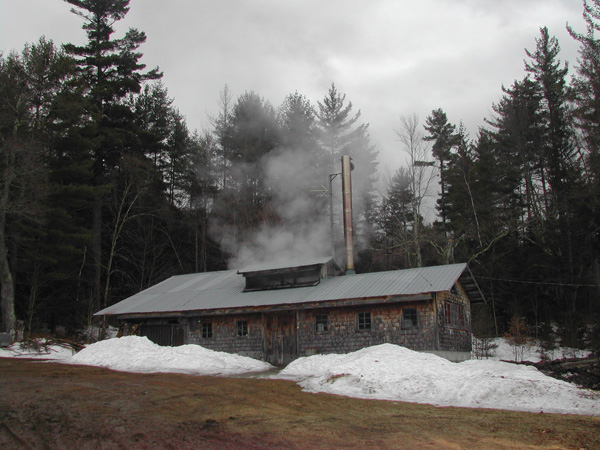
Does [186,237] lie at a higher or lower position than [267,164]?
lower

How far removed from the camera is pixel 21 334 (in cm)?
2127

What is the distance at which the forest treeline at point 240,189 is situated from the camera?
78.7 ft

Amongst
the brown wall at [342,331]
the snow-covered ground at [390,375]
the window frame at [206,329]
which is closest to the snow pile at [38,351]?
→ the snow-covered ground at [390,375]

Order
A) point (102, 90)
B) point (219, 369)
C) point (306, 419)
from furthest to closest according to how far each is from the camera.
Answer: point (102, 90), point (219, 369), point (306, 419)

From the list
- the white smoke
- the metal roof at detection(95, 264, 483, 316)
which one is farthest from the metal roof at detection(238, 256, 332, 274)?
the white smoke

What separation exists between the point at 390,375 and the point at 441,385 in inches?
50.6

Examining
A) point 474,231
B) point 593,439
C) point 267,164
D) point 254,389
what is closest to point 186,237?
point 267,164

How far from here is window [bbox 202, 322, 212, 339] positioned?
20.1 m

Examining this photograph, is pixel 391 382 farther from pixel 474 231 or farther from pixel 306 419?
pixel 474 231

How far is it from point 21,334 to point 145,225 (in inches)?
491

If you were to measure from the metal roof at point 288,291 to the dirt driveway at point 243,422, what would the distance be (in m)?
7.32

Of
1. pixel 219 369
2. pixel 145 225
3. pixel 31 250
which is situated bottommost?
pixel 219 369

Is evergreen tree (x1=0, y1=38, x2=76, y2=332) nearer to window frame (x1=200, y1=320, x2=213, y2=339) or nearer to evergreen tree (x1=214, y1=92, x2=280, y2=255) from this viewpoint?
window frame (x1=200, y1=320, x2=213, y2=339)

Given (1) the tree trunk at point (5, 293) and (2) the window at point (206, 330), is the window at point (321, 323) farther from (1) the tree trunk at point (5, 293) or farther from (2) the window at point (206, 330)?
(1) the tree trunk at point (5, 293)
